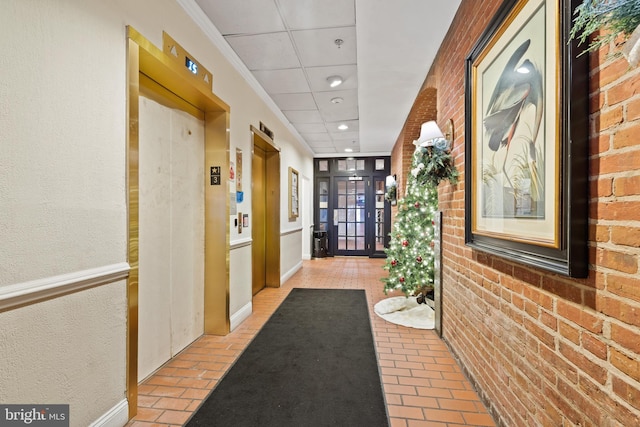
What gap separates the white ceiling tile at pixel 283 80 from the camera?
3.23m

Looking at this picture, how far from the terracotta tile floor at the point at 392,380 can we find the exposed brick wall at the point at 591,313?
245 mm

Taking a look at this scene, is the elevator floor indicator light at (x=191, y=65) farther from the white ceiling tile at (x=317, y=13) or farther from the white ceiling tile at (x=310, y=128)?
the white ceiling tile at (x=310, y=128)

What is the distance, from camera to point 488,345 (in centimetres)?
175

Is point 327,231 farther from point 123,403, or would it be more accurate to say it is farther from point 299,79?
point 123,403

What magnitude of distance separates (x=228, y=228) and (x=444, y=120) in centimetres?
224

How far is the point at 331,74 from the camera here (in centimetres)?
326

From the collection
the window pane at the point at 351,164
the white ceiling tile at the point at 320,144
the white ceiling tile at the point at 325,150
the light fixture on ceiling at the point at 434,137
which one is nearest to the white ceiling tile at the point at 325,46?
the light fixture on ceiling at the point at 434,137

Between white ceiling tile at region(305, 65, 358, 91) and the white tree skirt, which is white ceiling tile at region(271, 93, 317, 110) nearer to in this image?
white ceiling tile at region(305, 65, 358, 91)

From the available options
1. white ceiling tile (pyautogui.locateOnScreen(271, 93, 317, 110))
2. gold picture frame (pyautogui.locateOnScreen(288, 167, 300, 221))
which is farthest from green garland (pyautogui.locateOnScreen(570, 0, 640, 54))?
gold picture frame (pyautogui.locateOnScreen(288, 167, 300, 221))

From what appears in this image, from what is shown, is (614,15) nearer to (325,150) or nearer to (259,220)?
(259,220)

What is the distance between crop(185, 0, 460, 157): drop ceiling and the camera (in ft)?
A: 7.27

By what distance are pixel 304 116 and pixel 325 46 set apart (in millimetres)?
1985

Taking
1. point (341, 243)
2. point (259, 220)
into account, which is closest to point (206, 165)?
point (259, 220)

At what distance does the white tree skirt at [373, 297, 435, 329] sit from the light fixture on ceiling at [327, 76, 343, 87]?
272 centimetres
